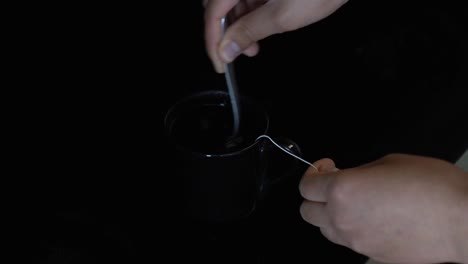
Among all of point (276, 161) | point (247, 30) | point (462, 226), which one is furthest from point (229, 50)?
point (462, 226)

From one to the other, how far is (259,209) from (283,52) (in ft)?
0.85

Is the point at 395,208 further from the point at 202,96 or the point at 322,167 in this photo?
the point at 202,96

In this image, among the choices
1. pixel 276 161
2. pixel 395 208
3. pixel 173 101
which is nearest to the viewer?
pixel 395 208

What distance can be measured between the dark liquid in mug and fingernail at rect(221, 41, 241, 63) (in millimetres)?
49

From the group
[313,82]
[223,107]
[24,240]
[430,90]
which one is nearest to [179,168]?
[223,107]

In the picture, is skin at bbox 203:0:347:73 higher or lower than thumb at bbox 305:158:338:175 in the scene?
higher

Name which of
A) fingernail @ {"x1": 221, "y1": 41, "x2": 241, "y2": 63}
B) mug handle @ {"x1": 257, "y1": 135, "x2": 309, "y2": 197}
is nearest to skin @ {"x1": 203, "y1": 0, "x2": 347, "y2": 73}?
fingernail @ {"x1": 221, "y1": 41, "x2": 241, "y2": 63}

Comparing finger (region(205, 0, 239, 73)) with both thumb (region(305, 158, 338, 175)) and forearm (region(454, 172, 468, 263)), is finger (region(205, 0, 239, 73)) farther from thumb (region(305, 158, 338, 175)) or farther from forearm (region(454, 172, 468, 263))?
forearm (region(454, 172, 468, 263))

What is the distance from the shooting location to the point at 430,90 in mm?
722

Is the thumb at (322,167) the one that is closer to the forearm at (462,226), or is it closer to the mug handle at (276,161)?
the mug handle at (276,161)

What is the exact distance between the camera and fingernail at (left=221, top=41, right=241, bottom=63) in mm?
515

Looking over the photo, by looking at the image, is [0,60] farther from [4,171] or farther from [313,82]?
[313,82]

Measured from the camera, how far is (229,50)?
0.52 meters

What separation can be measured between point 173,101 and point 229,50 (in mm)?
173
